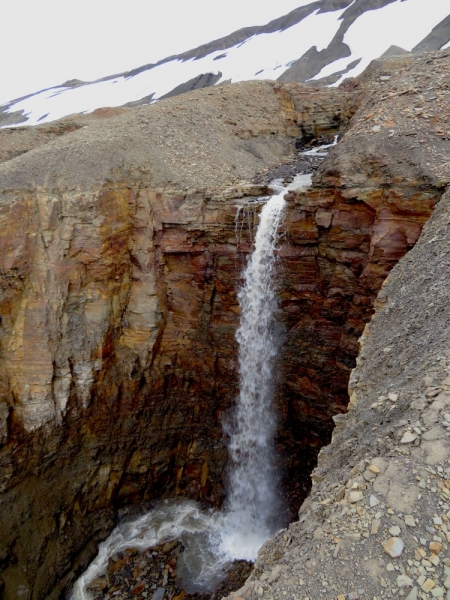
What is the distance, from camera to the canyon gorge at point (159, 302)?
10211mm

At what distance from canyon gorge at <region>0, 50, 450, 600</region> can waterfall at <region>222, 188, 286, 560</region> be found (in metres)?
0.32

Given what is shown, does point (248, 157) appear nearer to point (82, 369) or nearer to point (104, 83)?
point (82, 369)

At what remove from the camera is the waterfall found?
36.6 feet

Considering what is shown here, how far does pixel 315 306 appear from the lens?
1145 cm

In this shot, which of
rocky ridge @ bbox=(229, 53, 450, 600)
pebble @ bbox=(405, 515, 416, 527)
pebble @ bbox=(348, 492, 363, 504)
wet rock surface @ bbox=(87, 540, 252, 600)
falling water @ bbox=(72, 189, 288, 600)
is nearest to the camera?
rocky ridge @ bbox=(229, 53, 450, 600)

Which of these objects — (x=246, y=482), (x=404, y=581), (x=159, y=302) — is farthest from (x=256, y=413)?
(x=404, y=581)

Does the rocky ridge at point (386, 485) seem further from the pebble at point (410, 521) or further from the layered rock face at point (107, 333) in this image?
the layered rock face at point (107, 333)

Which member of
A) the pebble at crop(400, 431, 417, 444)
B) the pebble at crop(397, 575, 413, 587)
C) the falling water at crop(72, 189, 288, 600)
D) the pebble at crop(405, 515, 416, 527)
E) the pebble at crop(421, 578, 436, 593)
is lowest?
the falling water at crop(72, 189, 288, 600)

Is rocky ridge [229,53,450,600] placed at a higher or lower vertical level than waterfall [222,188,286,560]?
higher

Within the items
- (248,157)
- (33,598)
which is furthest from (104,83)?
(33,598)

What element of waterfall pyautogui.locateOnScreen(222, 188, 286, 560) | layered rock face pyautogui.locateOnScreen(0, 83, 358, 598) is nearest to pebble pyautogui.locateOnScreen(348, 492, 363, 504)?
waterfall pyautogui.locateOnScreen(222, 188, 286, 560)

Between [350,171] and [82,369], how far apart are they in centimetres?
911

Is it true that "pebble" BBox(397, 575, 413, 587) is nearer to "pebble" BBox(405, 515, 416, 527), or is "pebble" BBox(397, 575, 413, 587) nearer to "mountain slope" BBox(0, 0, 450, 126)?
"pebble" BBox(405, 515, 416, 527)

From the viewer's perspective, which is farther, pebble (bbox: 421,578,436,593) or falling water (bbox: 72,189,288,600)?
falling water (bbox: 72,189,288,600)
